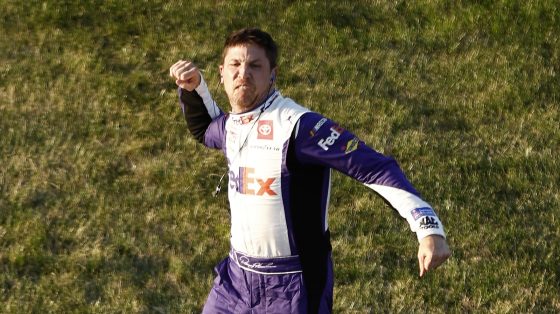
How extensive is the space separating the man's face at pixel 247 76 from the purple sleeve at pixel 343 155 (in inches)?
15.6

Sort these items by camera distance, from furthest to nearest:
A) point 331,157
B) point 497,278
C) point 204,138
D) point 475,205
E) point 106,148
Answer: point 106,148 → point 475,205 → point 497,278 → point 204,138 → point 331,157

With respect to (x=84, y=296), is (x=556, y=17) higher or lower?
higher

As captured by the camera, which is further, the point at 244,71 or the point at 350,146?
the point at 244,71

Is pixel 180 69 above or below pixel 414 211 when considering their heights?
above

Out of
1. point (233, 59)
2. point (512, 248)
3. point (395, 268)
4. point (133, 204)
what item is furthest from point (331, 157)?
point (133, 204)

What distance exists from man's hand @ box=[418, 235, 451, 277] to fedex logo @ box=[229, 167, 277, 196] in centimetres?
89

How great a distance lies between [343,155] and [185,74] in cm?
130

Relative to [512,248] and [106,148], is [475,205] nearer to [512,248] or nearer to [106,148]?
[512,248]

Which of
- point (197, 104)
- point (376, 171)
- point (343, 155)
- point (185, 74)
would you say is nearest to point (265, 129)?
point (343, 155)

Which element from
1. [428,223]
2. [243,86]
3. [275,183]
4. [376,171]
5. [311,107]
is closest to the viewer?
[428,223]

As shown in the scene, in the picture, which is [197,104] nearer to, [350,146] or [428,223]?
[350,146]

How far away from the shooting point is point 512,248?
23.7 ft

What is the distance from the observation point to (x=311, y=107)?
9164mm

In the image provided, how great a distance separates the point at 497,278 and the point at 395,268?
87 centimetres
